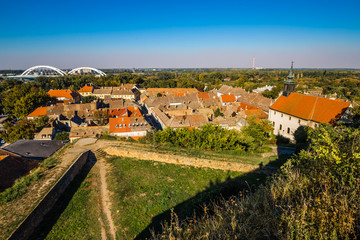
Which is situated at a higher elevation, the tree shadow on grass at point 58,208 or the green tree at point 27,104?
the green tree at point 27,104

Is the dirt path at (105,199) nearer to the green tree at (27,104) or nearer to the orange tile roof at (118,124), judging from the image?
the orange tile roof at (118,124)

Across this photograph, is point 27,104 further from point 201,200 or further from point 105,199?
point 201,200

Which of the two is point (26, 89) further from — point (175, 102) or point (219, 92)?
point (219, 92)

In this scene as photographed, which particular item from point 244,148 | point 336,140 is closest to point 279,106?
point 244,148

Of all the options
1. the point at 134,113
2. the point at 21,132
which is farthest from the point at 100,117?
the point at 21,132

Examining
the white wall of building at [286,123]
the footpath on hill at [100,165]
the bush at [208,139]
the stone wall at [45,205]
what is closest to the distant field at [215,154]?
the footpath on hill at [100,165]

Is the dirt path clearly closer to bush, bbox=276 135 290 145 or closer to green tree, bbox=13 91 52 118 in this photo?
bush, bbox=276 135 290 145
